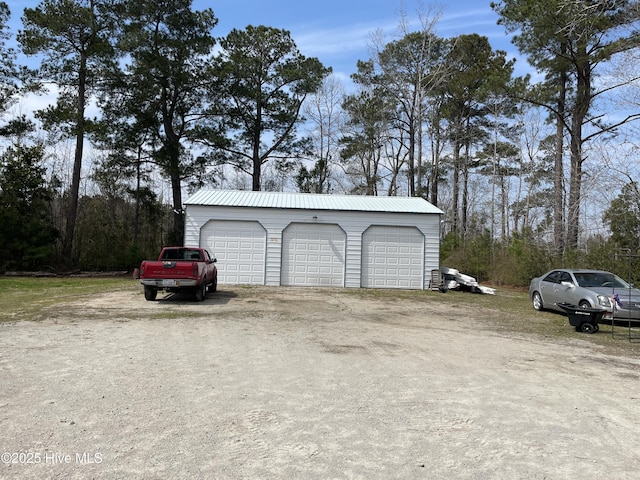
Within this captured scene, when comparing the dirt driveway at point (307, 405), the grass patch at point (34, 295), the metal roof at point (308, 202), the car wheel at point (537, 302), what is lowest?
the dirt driveway at point (307, 405)

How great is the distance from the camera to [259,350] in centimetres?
762

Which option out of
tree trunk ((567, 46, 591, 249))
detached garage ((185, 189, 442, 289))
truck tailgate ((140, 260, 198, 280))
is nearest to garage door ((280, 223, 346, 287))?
detached garage ((185, 189, 442, 289))

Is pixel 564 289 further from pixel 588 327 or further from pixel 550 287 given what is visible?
pixel 588 327

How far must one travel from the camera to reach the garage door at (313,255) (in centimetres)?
2045

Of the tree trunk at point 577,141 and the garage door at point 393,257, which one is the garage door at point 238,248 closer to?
the garage door at point 393,257

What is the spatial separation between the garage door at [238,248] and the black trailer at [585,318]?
41.7ft

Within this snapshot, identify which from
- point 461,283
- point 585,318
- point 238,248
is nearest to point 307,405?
point 585,318

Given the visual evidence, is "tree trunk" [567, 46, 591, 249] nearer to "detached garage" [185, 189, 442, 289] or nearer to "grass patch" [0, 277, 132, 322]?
"detached garage" [185, 189, 442, 289]

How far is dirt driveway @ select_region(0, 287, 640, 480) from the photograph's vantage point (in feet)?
11.7

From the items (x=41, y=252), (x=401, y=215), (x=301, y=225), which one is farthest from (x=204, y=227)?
(x=41, y=252)

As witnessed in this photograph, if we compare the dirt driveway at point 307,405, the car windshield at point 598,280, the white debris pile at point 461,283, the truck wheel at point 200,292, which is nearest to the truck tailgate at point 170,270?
the truck wheel at point 200,292

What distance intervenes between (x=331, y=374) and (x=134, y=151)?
25.9 m

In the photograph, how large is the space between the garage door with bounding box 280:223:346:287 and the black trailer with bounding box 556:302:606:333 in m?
11.1

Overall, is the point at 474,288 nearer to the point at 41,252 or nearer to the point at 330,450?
the point at 330,450
